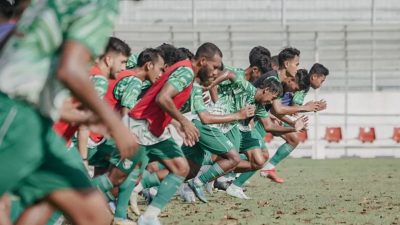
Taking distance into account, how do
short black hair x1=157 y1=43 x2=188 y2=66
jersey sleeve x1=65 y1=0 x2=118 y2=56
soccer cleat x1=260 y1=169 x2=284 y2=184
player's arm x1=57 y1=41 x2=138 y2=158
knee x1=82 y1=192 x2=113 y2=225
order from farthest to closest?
soccer cleat x1=260 y1=169 x2=284 y2=184, short black hair x1=157 y1=43 x2=188 y2=66, knee x1=82 y1=192 x2=113 y2=225, jersey sleeve x1=65 y1=0 x2=118 y2=56, player's arm x1=57 y1=41 x2=138 y2=158

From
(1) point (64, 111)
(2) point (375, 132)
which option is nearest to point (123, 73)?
(1) point (64, 111)

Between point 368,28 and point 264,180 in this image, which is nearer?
point 264,180

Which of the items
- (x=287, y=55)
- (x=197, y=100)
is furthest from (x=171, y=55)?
(x=287, y=55)

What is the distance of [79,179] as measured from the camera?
19.8 ft

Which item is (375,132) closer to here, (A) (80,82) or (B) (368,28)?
(B) (368,28)

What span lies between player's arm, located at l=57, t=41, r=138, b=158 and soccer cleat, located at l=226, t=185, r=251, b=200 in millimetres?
Answer: 10036

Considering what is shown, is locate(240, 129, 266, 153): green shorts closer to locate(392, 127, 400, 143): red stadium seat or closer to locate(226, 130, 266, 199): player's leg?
locate(226, 130, 266, 199): player's leg

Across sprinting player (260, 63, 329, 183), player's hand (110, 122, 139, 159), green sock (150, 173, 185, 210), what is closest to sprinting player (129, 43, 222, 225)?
green sock (150, 173, 185, 210)

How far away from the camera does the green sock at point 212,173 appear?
14.6 meters

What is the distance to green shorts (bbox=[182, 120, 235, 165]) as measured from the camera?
45.8 ft

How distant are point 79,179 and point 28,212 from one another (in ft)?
1.96

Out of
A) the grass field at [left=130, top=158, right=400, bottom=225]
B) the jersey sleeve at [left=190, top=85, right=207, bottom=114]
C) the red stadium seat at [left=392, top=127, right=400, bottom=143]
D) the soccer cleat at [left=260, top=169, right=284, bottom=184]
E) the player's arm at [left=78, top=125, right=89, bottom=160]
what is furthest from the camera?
the red stadium seat at [left=392, top=127, right=400, bottom=143]

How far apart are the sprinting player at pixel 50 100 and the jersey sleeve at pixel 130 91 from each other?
5785mm

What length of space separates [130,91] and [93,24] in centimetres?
638
